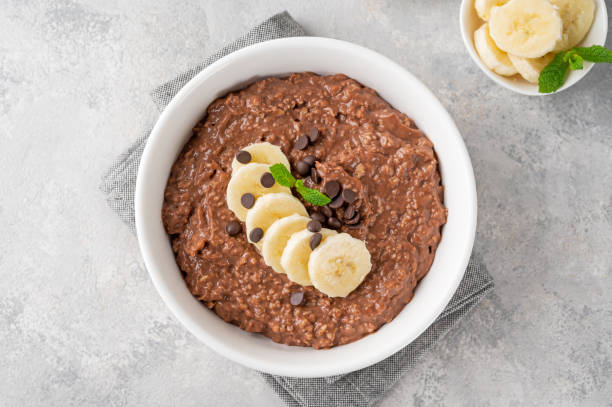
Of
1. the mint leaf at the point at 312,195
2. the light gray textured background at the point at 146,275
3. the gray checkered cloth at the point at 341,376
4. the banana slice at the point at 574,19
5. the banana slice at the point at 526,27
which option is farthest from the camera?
the light gray textured background at the point at 146,275

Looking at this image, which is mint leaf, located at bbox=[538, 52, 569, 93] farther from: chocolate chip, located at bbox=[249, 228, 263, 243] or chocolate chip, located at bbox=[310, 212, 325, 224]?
chocolate chip, located at bbox=[249, 228, 263, 243]

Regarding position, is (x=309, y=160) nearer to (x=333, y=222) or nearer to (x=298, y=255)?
(x=333, y=222)

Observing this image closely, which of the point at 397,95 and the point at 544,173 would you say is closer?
the point at 397,95

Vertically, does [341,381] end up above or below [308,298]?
below

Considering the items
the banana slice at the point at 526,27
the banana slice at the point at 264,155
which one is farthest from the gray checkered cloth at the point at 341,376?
the banana slice at the point at 526,27

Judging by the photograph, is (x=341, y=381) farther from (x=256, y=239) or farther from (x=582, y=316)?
(x=582, y=316)

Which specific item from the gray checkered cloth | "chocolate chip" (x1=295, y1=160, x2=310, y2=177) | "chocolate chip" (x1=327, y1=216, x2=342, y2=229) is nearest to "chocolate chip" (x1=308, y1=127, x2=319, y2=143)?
"chocolate chip" (x1=295, y1=160, x2=310, y2=177)

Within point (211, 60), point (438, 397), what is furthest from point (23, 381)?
point (438, 397)

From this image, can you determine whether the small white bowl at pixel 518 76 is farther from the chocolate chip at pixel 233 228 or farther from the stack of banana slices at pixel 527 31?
the chocolate chip at pixel 233 228

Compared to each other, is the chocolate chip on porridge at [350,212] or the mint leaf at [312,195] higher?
the mint leaf at [312,195]
